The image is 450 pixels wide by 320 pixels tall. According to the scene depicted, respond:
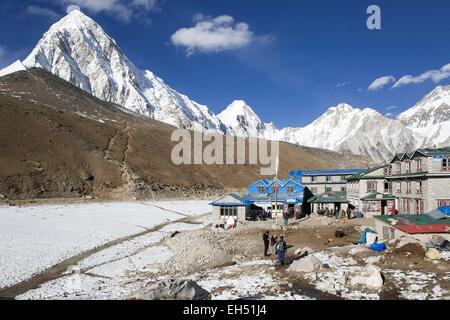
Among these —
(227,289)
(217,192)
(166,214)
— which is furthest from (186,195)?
(227,289)

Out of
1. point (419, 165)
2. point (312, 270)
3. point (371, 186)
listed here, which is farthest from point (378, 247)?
point (371, 186)

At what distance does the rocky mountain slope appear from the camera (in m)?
89.6

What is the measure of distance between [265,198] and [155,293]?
4088cm

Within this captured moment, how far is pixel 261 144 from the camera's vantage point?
180 meters

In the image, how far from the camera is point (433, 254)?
75.2ft

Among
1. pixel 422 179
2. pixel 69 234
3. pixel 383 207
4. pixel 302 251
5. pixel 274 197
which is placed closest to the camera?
pixel 302 251

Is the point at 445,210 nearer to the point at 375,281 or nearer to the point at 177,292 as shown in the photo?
the point at 375,281

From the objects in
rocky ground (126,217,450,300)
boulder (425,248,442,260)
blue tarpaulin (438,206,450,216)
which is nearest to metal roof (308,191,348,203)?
rocky ground (126,217,450,300)

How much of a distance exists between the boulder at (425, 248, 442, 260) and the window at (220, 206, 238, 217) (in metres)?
30.0

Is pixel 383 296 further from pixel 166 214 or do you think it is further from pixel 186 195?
pixel 186 195

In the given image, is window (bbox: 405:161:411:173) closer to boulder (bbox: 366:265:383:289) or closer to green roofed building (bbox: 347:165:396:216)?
green roofed building (bbox: 347:165:396:216)

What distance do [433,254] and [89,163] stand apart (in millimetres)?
94303

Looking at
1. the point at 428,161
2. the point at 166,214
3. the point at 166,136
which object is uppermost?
the point at 166,136

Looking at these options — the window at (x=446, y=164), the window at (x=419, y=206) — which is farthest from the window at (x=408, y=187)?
the window at (x=446, y=164)
